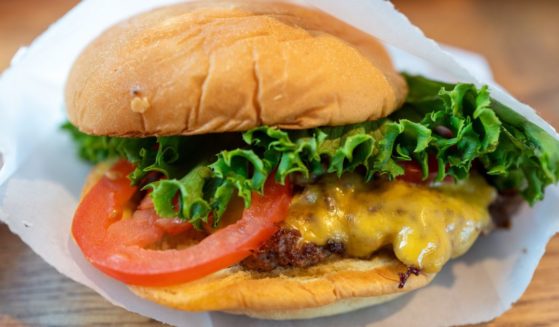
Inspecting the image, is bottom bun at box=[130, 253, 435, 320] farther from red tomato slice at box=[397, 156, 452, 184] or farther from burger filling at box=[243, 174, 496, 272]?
red tomato slice at box=[397, 156, 452, 184]

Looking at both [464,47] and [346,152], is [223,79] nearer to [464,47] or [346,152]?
[346,152]

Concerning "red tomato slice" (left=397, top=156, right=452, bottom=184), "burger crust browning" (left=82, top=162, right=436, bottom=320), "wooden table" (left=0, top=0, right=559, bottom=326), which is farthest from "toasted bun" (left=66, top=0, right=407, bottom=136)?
"wooden table" (left=0, top=0, right=559, bottom=326)

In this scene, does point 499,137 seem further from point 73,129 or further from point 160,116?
point 73,129

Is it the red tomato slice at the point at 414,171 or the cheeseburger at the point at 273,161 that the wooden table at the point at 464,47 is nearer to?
the cheeseburger at the point at 273,161

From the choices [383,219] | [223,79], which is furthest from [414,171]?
[223,79]

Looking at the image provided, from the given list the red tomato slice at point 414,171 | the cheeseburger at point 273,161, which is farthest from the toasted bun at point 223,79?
the red tomato slice at point 414,171

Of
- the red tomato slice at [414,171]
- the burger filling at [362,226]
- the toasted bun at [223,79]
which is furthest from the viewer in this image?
the red tomato slice at [414,171]

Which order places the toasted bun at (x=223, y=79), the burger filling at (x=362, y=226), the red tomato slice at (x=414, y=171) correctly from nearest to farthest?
the toasted bun at (x=223, y=79)
the burger filling at (x=362, y=226)
the red tomato slice at (x=414, y=171)
